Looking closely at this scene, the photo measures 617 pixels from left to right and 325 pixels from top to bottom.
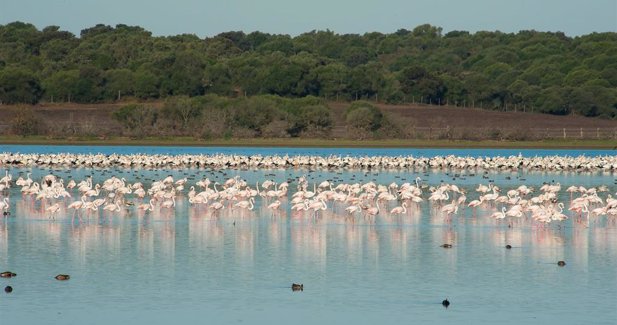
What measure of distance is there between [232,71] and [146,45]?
50.8ft

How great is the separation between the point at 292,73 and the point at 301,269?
83.3 m

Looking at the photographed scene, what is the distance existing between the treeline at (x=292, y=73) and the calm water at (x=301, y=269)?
72973mm

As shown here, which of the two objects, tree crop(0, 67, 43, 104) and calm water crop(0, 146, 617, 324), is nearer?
calm water crop(0, 146, 617, 324)

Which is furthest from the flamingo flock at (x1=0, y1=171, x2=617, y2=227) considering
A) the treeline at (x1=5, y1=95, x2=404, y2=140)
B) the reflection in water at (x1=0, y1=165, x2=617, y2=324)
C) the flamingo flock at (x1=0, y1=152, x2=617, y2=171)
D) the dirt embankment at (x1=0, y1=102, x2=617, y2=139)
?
the dirt embankment at (x1=0, y1=102, x2=617, y2=139)

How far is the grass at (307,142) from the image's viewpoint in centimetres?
7206

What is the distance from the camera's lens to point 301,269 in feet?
64.9

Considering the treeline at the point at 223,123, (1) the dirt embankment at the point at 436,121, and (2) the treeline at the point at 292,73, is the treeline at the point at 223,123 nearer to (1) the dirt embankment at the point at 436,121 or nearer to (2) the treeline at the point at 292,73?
(1) the dirt embankment at the point at 436,121

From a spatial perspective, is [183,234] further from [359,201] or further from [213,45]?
[213,45]

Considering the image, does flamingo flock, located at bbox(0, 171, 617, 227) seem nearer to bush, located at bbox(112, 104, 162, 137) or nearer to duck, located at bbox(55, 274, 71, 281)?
duck, located at bbox(55, 274, 71, 281)

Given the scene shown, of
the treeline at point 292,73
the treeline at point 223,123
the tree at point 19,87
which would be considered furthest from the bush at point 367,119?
the tree at point 19,87

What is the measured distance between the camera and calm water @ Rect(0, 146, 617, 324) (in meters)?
16.4

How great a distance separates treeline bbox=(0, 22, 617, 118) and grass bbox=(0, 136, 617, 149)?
23.4m

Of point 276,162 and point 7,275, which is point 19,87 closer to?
point 276,162

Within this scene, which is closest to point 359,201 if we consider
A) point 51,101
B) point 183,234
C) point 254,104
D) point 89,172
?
point 183,234
